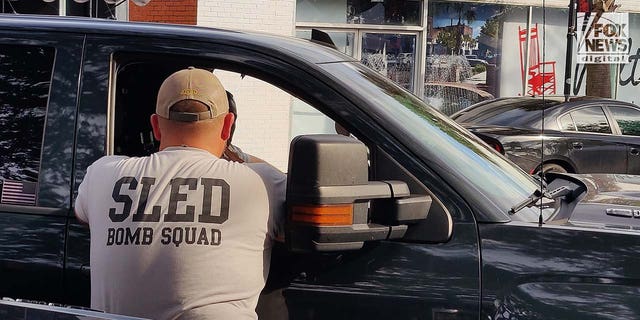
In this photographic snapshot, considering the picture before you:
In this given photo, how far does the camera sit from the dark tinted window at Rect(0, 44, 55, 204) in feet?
8.35

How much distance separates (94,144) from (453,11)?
12.5 meters

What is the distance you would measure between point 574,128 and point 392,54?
4.69m

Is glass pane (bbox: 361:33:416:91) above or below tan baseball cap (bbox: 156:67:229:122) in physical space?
above

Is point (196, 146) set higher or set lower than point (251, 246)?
higher

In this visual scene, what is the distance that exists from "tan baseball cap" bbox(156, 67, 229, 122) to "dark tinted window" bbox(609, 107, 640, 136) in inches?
358

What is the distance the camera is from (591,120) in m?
10.2

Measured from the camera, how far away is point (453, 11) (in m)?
14.3

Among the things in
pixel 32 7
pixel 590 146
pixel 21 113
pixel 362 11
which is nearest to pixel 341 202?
pixel 21 113

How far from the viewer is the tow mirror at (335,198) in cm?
210

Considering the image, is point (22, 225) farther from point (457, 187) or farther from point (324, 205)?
point (457, 187)

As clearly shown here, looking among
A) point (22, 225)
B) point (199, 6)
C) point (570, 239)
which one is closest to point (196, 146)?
point (22, 225)

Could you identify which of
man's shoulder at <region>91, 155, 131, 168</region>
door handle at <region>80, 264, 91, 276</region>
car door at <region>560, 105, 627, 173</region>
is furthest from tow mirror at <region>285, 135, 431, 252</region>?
car door at <region>560, 105, 627, 173</region>

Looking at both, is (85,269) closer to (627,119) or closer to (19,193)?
(19,193)

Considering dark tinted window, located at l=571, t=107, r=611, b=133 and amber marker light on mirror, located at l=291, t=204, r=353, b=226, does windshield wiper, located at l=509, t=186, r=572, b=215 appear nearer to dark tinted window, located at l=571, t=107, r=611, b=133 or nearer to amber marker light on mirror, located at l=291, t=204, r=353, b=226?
amber marker light on mirror, located at l=291, t=204, r=353, b=226
